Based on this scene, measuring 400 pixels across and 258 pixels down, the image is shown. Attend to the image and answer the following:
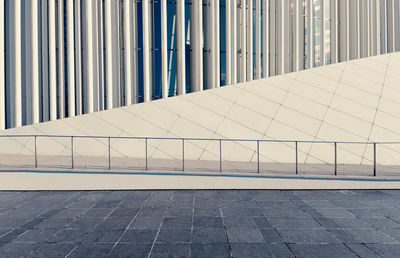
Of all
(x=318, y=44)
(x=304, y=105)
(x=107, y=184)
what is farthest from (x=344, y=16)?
(x=107, y=184)

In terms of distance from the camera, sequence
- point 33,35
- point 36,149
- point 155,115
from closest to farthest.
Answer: point 36,149, point 155,115, point 33,35

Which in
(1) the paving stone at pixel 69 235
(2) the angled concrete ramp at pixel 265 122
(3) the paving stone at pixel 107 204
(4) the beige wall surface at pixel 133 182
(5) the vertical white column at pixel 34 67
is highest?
(5) the vertical white column at pixel 34 67

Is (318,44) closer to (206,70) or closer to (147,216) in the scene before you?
(206,70)

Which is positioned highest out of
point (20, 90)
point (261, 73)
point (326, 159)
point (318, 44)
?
point (318, 44)

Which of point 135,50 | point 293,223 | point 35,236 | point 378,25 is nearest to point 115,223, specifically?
point 35,236

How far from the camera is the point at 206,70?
14.6m

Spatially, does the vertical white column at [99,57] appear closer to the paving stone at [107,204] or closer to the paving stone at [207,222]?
the paving stone at [107,204]

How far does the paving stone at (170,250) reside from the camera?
3.25 meters

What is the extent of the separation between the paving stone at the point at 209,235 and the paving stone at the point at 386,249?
6.55ft

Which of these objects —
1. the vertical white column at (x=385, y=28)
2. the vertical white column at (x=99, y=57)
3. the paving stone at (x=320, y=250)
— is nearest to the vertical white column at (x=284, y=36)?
the vertical white column at (x=385, y=28)

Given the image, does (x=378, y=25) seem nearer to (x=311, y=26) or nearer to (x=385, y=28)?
(x=385, y=28)

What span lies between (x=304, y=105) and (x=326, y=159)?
128 inches

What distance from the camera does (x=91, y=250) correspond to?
3377 mm

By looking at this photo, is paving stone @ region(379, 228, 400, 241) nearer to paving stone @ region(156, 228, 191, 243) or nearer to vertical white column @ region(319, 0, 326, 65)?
paving stone @ region(156, 228, 191, 243)
